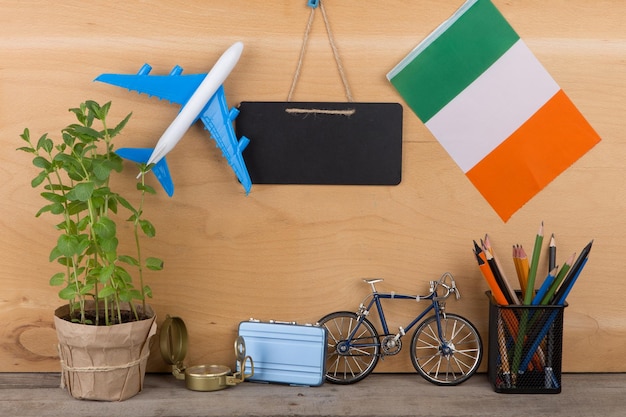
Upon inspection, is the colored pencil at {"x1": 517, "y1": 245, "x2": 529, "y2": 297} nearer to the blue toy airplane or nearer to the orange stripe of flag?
the orange stripe of flag

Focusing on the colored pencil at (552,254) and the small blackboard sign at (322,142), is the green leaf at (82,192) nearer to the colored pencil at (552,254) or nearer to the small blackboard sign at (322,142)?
the small blackboard sign at (322,142)

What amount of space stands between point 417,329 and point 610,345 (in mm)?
263

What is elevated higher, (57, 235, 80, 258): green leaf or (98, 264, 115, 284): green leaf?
(57, 235, 80, 258): green leaf

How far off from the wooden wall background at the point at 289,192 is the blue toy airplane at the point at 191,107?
0.03 metres

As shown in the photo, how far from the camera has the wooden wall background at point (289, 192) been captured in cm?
93

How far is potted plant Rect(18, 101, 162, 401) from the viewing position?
83 cm

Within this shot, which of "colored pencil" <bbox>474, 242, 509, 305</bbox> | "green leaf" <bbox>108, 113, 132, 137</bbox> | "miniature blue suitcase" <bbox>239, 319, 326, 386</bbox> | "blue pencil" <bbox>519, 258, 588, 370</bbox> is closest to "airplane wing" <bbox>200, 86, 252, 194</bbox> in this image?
"green leaf" <bbox>108, 113, 132, 137</bbox>

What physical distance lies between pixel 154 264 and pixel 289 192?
0.64 ft

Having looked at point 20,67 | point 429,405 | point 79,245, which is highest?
point 20,67

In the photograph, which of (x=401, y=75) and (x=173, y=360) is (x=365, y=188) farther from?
(x=173, y=360)

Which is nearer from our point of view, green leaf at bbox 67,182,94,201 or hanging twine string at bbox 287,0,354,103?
green leaf at bbox 67,182,94,201

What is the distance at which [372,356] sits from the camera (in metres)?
0.95

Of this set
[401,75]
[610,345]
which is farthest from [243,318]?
[610,345]

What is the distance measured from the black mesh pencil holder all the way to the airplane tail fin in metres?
0.43
